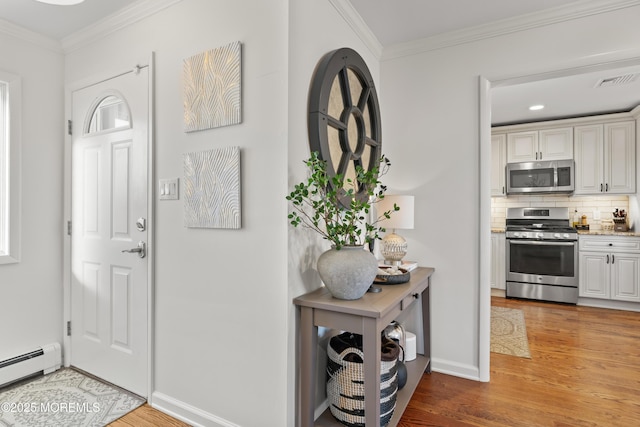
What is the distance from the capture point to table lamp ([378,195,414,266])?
2.28 metres

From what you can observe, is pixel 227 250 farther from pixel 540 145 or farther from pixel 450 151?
pixel 540 145

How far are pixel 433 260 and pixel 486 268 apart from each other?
13.9 inches

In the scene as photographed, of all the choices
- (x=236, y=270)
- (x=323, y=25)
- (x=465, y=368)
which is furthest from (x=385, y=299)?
(x=323, y=25)

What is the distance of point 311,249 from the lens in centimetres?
179

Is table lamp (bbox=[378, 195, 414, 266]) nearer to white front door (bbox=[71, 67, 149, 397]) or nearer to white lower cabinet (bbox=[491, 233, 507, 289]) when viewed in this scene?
white front door (bbox=[71, 67, 149, 397])

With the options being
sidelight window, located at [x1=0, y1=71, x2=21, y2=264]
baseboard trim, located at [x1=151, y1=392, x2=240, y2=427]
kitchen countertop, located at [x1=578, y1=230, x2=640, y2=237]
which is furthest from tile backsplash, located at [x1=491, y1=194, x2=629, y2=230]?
sidelight window, located at [x1=0, y1=71, x2=21, y2=264]

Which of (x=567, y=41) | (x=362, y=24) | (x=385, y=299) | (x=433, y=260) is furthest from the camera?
(x=433, y=260)

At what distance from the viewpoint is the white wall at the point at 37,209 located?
7.55ft

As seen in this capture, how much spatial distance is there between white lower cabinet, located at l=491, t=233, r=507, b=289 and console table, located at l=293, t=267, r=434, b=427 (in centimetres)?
329

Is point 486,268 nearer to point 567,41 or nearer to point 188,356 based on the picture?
point 567,41

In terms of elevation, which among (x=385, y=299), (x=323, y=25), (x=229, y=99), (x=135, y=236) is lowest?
(x=385, y=299)

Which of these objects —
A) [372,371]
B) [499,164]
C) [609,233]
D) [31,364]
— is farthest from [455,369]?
[499,164]

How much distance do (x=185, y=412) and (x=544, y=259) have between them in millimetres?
4336

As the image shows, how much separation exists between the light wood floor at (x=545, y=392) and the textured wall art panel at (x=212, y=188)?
1118 millimetres
